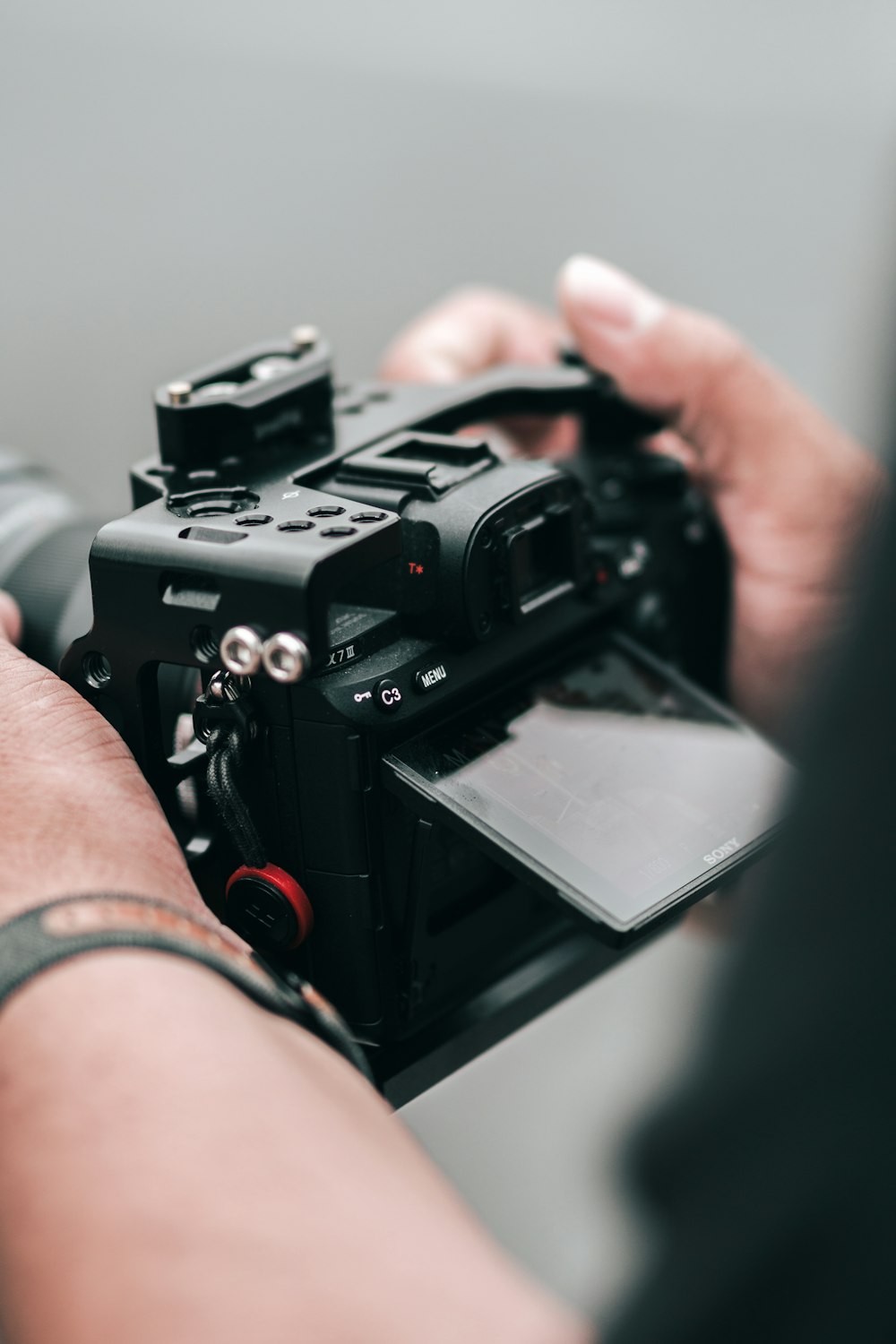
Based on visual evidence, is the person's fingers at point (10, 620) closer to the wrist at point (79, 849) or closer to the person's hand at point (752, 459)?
the wrist at point (79, 849)

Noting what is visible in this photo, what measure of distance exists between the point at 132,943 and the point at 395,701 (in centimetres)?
21

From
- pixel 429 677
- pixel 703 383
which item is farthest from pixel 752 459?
pixel 429 677

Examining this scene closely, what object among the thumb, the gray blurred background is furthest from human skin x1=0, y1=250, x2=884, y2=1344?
the gray blurred background

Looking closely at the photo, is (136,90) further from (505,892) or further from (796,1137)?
(796,1137)

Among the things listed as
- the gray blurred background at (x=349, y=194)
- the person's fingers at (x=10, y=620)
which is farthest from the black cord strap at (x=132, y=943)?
the gray blurred background at (x=349, y=194)

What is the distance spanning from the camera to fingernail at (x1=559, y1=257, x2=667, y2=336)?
44.2 inches

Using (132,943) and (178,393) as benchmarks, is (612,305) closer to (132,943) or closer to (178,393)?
(178,393)

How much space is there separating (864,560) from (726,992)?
13cm

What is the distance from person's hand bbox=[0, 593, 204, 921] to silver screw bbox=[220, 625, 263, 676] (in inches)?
4.1

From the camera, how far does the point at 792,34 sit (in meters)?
2.50

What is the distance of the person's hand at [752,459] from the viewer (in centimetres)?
112

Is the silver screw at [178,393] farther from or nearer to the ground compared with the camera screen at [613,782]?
farther from the ground

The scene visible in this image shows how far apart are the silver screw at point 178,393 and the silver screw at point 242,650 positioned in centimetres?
22

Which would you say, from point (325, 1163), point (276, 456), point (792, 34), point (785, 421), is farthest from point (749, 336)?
point (325, 1163)
